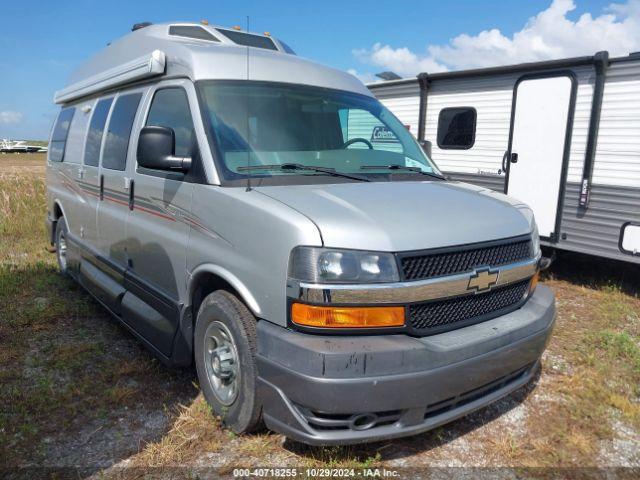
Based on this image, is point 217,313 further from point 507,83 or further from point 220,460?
point 507,83

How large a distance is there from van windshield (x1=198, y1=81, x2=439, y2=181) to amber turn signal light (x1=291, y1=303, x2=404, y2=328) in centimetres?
101

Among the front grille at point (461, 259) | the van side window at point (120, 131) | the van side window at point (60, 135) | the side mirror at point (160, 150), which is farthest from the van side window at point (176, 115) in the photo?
the van side window at point (60, 135)

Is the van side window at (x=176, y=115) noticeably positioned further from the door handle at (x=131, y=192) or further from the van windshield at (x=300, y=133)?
the door handle at (x=131, y=192)

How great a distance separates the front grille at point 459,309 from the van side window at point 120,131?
2.85m

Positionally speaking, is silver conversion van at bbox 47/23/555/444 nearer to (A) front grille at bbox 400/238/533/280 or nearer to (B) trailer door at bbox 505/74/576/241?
(A) front grille at bbox 400/238/533/280

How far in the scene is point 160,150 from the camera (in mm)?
3283

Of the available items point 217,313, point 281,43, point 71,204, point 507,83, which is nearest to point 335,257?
point 217,313

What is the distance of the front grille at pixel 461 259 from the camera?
266 cm

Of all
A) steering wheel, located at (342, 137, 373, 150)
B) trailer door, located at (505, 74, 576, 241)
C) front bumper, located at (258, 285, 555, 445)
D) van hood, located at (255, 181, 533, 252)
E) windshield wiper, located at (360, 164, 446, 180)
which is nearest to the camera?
front bumper, located at (258, 285, 555, 445)

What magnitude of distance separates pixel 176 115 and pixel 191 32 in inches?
39.2

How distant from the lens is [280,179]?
317 centimetres

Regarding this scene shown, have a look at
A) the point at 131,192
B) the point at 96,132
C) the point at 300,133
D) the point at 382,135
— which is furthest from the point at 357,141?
the point at 96,132

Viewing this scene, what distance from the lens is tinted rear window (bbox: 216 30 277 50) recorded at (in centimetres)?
430

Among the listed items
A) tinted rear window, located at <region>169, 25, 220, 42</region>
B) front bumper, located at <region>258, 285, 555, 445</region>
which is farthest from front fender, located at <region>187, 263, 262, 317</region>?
tinted rear window, located at <region>169, 25, 220, 42</region>
